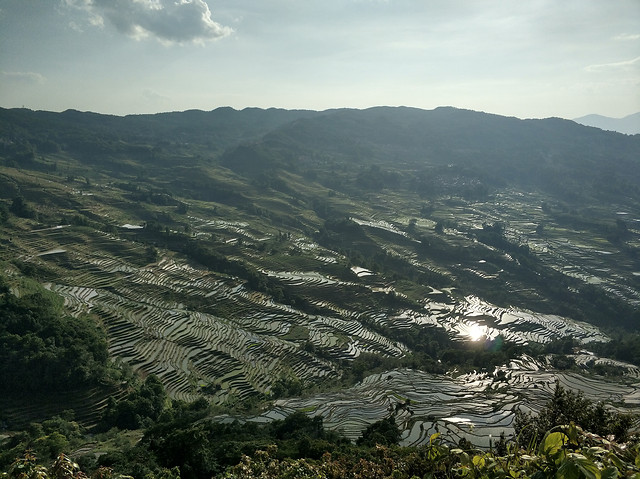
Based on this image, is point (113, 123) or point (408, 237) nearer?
point (408, 237)

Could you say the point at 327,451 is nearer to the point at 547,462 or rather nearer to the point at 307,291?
the point at 547,462

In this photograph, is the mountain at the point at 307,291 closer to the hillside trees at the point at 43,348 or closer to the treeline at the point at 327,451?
the hillside trees at the point at 43,348

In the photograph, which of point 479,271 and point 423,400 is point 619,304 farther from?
point 423,400

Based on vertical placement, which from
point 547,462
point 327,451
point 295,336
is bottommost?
point 295,336

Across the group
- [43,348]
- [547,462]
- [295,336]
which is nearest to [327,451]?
[547,462]

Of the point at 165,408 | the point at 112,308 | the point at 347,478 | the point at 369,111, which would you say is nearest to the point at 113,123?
the point at 369,111

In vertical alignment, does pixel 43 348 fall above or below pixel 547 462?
below

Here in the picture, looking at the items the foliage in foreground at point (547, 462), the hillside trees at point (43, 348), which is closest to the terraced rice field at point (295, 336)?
the hillside trees at point (43, 348)

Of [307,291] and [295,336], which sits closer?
[295,336]

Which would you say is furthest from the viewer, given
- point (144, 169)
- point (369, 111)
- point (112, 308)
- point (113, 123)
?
point (369, 111)
